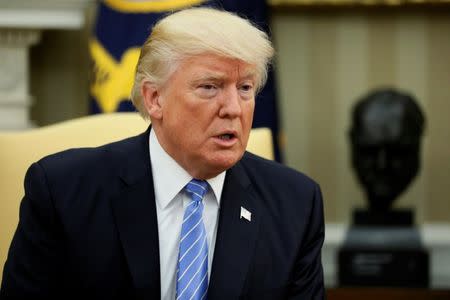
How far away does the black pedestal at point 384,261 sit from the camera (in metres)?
4.29

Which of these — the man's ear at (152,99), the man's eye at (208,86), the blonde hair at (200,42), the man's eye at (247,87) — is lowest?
the man's ear at (152,99)

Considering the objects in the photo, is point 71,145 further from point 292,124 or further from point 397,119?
point 292,124

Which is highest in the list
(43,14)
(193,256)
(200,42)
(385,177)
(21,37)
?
(200,42)

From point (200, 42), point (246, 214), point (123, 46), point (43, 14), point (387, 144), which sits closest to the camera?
point (200, 42)

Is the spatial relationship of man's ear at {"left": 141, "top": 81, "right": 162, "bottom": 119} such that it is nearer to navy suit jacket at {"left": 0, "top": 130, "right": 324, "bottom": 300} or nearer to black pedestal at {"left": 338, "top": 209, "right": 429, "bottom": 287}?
navy suit jacket at {"left": 0, "top": 130, "right": 324, "bottom": 300}

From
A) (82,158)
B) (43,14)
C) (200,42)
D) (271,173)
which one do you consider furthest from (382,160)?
(200,42)

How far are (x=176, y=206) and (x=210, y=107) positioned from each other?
28cm

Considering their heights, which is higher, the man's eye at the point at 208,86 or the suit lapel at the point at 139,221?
the man's eye at the point at 208,86

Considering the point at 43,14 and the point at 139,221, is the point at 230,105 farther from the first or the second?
the point at 43,14

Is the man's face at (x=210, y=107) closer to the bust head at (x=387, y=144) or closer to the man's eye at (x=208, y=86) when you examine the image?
the man's eye at (x=208, y=86)

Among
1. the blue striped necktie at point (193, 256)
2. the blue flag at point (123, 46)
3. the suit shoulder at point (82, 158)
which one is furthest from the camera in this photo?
the blue flag at point (123, 46)

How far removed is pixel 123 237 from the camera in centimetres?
200

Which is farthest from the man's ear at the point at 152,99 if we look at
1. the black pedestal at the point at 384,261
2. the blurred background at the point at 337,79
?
the blurred background at the point at 337,79

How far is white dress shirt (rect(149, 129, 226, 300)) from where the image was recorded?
202 centimetres
